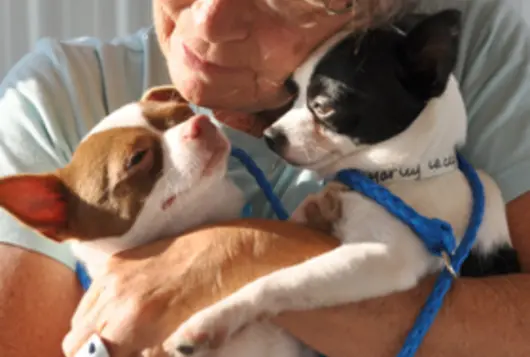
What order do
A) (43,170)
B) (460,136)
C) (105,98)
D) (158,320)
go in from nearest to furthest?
(158,320) < (460,136) < (43,170) < (105,98)

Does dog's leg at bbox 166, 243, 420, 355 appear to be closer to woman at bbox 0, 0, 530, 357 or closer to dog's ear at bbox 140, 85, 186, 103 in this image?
woman at bbox 0, 0, 530, 357

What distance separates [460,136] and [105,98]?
572mm

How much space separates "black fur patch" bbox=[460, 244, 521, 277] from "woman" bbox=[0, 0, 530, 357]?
20 mm

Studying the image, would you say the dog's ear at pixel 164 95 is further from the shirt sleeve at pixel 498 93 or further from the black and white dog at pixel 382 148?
the shirt sleeve at pixel 498 93

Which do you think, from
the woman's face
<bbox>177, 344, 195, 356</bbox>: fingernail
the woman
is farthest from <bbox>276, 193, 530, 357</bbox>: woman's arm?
the woman's face

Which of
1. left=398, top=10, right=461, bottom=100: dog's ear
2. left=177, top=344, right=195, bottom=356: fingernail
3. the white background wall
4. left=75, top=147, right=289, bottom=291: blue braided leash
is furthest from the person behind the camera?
the white background wall

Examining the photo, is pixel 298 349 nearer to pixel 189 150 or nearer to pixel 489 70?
pixel 189 150

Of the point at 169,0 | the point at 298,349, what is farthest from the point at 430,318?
the point at 169,0

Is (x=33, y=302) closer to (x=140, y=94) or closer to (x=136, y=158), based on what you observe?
(x=136, y=158)

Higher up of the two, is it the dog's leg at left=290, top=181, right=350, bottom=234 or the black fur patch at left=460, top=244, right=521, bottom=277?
the dog's leg at left=290, top=181, right=350, bottom=234

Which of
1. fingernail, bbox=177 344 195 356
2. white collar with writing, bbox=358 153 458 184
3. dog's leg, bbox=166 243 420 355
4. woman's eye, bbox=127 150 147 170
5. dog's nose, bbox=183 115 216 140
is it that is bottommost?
fingernail, bbox=177 344 195 356

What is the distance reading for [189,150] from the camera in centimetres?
85

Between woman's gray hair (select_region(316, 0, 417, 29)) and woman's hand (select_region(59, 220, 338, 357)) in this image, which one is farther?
woman's gray hair (select_region(316, 0, 417, 29))

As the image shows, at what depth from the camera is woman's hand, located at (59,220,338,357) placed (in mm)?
775
